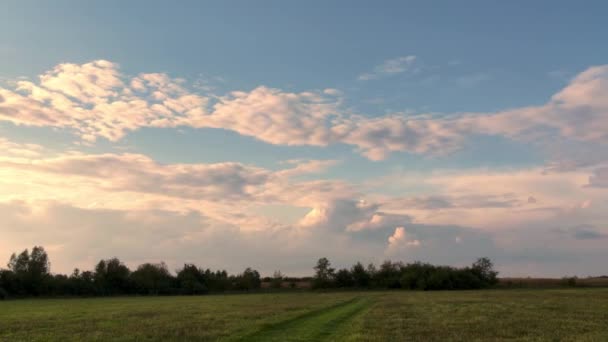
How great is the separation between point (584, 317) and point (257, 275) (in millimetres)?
144143

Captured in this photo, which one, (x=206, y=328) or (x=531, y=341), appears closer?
(x=531, y=341)

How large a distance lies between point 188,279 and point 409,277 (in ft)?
199

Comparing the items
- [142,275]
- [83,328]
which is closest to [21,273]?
[142,275]

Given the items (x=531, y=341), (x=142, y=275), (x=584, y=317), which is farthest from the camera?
(x=142, y=275)

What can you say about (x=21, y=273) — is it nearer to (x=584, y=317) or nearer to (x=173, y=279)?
(x=173, y=279)

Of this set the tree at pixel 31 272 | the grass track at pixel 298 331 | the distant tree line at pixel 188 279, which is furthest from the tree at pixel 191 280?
the grass track at pixel 298 331

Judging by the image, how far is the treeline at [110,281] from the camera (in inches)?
4894

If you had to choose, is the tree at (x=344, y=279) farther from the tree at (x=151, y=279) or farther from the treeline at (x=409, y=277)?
the tree at (x=151, y=279)

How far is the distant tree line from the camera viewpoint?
12744 cm

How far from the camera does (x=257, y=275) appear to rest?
6816 inches

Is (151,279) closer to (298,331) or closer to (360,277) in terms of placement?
(360,277)

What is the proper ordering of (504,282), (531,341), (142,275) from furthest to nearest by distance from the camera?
(504,282)
(142,275)
(531,341)

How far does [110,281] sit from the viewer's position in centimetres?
14012

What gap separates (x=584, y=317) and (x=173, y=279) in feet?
430
